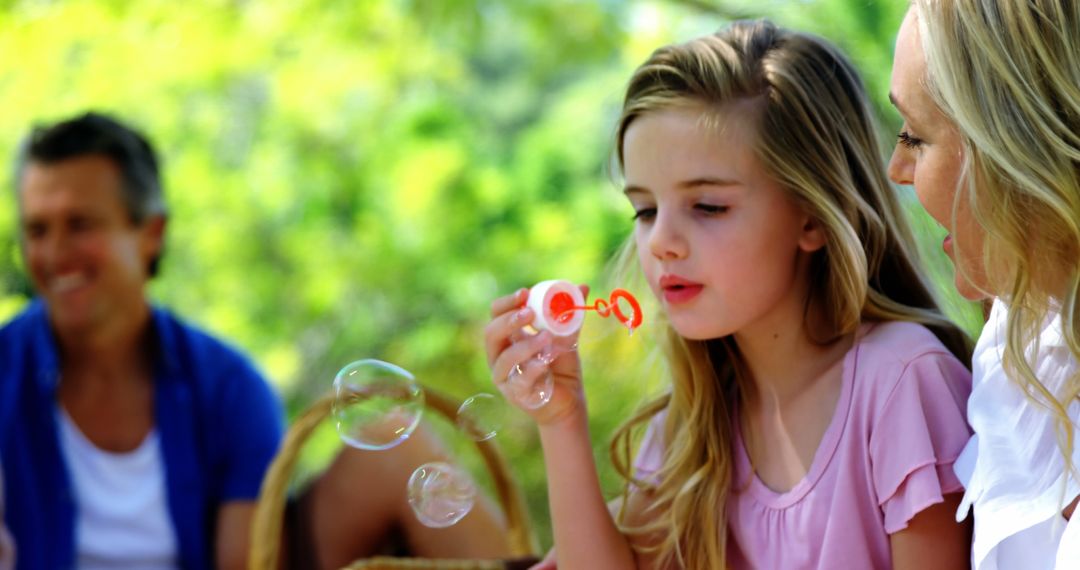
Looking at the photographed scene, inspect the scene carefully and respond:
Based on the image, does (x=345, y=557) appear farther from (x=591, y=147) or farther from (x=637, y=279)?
(x=591, y=147)

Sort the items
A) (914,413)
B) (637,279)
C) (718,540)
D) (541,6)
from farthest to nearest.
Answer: (541,6) < (637,279) < (718,540) < (914,413)

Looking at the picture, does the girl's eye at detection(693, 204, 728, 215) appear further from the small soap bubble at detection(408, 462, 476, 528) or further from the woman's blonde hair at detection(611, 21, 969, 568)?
the small soap bubble at detection(408, 462, 476, 528)

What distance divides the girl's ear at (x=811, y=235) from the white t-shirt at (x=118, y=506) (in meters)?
1.43

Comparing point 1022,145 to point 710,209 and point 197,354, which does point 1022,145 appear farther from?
point 197,354

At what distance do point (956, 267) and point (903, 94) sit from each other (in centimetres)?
20

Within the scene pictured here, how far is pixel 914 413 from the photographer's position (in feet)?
4.51

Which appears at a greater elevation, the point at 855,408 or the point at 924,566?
the point at 855,408

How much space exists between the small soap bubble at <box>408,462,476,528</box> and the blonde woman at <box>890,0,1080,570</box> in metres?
0.66

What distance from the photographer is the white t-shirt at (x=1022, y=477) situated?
4.00 feet

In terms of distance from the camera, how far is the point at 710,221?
1448 millimetres

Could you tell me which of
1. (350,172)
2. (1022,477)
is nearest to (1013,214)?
(1022,477)

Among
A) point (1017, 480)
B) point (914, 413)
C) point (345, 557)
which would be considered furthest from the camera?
point (345, 557)

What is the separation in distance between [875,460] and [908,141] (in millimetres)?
363

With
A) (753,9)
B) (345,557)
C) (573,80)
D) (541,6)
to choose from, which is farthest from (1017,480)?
(573,80)
